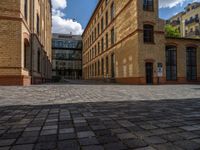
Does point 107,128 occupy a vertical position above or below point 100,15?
below

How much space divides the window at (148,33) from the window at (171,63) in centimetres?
397

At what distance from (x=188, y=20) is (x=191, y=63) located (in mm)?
30638

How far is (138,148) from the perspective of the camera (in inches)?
84.5

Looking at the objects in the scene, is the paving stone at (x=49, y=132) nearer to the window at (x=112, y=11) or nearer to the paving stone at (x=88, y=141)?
the paving stone at (x=88, y=141)

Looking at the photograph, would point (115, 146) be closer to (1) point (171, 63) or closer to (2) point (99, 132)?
(2) point (99, 132)

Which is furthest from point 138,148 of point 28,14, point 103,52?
point 103,52

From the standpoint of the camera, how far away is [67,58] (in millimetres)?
60719

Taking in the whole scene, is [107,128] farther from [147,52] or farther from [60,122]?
[147,52]

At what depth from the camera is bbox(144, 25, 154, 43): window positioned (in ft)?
62.4

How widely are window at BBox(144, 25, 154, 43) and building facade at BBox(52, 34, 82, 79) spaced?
43186mm

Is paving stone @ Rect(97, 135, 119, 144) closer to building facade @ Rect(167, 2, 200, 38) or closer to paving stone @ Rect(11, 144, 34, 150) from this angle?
paving stone @ Rect(11, 144, 34, 150)

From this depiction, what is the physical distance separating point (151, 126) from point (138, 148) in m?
0.97

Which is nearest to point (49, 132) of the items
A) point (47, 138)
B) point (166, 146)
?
point (47, 138)

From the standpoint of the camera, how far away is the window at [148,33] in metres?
19.0
